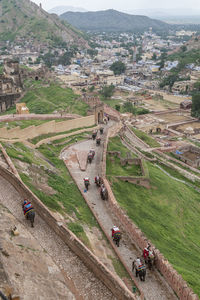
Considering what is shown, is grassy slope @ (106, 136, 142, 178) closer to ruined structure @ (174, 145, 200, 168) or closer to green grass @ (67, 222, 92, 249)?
green grass @ (67, 222, 92, 249)

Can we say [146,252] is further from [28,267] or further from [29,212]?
[29,212]

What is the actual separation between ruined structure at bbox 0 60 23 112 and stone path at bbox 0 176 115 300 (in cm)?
4351

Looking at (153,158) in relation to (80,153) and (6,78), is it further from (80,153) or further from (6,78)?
(6,78)

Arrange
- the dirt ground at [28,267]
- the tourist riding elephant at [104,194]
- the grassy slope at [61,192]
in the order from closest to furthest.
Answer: the dirt ground at [28,267], the grassy slope at [61,192], the tourist riding elephant at [104,194]

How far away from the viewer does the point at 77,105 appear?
47031mm

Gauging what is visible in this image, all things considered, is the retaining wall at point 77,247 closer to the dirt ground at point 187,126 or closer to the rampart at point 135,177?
the rampart at point 135,177

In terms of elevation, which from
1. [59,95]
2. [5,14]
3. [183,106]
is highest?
[5,14]

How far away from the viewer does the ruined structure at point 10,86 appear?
5417 cm

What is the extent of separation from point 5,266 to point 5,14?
626 ft

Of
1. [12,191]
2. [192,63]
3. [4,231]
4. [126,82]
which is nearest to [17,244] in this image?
[4,231]

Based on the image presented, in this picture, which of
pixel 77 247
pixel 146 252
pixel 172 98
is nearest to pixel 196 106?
pixel 172 98

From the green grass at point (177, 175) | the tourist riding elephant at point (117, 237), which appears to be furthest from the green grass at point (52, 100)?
the tourist riding elephant at point (117, 237)

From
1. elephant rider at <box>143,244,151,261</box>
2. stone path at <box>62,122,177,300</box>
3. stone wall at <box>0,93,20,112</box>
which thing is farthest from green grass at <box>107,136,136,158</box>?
stone wall at <box>0,93,20,112</box>

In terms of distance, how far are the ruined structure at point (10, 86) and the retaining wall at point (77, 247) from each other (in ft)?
138
